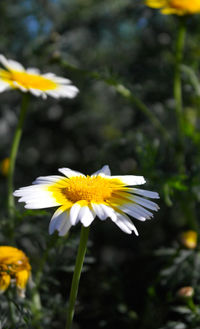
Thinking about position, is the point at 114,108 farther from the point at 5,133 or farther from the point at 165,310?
the point at 165,310

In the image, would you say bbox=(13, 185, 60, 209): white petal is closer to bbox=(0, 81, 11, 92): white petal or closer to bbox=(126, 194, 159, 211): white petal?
bbox=(126, 194, 159, 211): white petal

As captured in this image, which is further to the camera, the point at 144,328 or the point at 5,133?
the point at 5,133

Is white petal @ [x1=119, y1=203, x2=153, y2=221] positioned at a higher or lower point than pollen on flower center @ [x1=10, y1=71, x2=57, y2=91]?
lower

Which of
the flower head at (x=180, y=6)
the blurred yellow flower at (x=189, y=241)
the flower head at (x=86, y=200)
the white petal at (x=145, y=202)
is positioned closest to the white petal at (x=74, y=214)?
the flower head at (x=86, y=200)

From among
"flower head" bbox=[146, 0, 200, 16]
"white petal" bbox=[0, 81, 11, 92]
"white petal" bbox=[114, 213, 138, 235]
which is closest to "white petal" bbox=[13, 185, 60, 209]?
"white petal" bbox=[114, 213, 138, 235]

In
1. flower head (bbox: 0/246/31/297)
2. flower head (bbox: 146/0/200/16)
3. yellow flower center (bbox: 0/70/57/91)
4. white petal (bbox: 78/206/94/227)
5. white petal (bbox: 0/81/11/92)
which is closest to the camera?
white petal (bbox: 78/206/94/227)

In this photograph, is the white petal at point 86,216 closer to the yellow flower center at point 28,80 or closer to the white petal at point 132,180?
the white petal at point 132,180

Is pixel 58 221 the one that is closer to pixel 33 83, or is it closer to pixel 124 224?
pixel 124 224

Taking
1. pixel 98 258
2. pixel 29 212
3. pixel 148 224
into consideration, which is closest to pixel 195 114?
pixel 148 224
